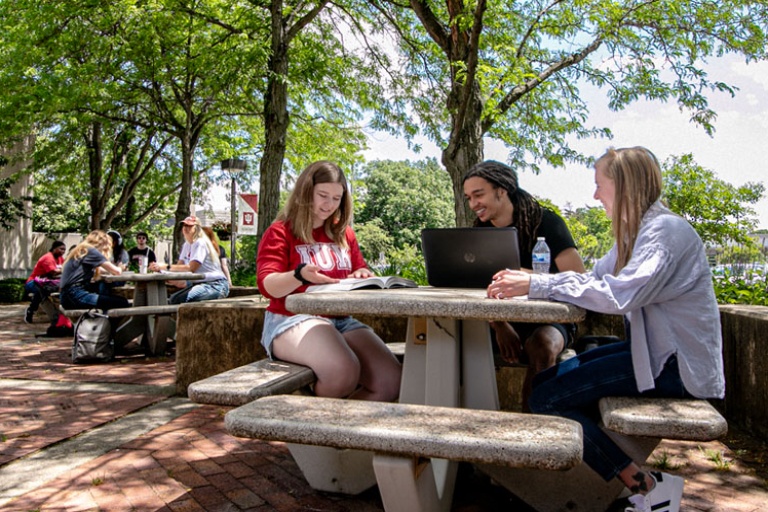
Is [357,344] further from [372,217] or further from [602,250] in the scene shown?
[372,217]

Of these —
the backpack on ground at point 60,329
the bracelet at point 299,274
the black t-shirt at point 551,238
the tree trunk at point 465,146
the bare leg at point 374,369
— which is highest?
the tree trunk at point 465,146

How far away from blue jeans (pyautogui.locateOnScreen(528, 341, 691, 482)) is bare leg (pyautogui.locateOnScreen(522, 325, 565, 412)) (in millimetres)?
642

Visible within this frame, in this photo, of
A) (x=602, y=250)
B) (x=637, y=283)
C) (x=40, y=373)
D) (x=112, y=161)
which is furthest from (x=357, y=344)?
(x=602, y=250)

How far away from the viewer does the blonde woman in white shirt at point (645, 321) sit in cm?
225

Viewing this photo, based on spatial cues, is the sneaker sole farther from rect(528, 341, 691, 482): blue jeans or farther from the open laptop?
the open laptop

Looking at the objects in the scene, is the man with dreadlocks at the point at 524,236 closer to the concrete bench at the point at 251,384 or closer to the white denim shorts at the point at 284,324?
the white denim shorts at the point at 284,324

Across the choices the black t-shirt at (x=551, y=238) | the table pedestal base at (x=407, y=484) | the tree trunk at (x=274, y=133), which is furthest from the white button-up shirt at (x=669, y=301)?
the tree trunk at (x=274, y=133)

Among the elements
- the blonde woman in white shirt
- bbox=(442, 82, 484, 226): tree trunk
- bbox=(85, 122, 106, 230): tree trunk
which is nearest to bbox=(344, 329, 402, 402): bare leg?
the blonde woman in white shirt

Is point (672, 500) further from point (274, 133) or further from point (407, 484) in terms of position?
point (274, 133)

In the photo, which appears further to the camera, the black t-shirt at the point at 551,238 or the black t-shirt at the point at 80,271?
the black t-shirt at the point at 80,271

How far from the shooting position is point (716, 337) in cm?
229

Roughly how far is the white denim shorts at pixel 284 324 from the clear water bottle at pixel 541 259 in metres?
0.95

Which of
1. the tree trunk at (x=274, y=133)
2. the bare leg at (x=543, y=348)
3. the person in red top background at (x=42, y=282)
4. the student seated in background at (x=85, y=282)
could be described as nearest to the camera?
the bare leg at (x=543, y=348)

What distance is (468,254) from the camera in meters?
3.08
